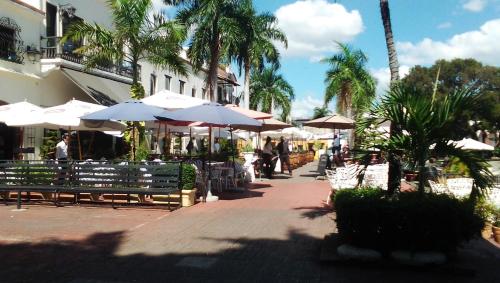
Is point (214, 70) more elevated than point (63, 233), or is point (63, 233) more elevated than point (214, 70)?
point (214, 70)

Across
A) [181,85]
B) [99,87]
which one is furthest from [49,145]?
[181,85]

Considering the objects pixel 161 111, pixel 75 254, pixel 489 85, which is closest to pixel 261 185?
pixel 161 111

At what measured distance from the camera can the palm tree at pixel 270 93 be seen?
176 ft

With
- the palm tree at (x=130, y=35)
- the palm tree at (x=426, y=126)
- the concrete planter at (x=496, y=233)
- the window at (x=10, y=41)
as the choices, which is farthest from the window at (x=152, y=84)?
the palm tree at (x=426, y=126)

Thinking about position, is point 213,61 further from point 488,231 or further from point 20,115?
point 488,231

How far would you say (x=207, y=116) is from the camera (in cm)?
1091

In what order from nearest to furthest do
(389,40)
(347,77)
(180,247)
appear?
(180,247)
(389,40)
(347,77)

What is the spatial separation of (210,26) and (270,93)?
1199 inches

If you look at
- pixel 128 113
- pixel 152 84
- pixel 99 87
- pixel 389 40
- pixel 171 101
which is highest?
pixel 152 84

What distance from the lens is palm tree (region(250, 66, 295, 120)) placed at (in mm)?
53531

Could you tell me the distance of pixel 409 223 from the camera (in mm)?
6023

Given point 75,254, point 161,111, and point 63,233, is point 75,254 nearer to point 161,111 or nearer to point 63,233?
point 63,233

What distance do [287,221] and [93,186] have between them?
4327mm

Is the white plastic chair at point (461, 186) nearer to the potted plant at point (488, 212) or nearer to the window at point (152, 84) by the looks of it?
the potted plant at point (488, 212)
